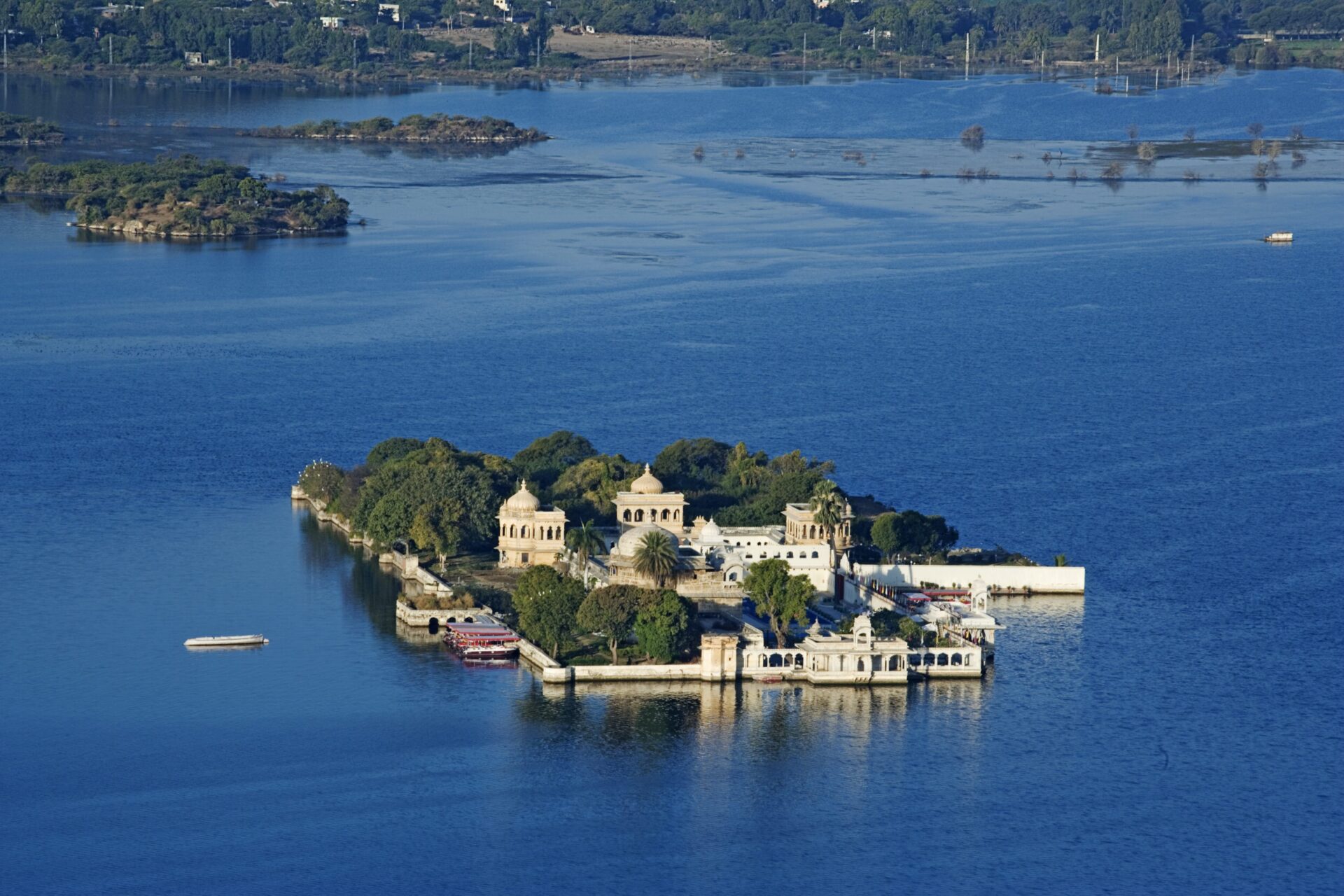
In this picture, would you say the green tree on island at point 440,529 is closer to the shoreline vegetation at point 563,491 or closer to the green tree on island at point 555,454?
the shoreline vegetation at point 563,491

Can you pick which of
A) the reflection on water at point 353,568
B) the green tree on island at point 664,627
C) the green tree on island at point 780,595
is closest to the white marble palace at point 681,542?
the green tree on island at point 780,595

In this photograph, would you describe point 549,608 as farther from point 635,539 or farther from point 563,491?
point 563,491

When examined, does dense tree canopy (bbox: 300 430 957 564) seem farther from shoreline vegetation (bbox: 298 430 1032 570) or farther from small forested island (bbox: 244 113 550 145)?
small forested island (bbox: 244 113 550 145)

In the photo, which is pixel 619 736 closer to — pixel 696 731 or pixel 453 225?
pixel 696 731

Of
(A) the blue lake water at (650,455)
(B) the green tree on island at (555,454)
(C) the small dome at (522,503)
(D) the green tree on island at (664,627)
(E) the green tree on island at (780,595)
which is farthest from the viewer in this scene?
(B) the green tree on island at (555,454)

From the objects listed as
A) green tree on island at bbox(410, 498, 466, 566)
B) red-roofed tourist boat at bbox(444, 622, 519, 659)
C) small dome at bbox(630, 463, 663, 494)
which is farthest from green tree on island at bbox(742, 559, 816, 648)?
green tree on island at bbox(410, 498, 466, 566)

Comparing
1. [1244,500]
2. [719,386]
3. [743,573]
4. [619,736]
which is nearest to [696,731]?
[619,736]
